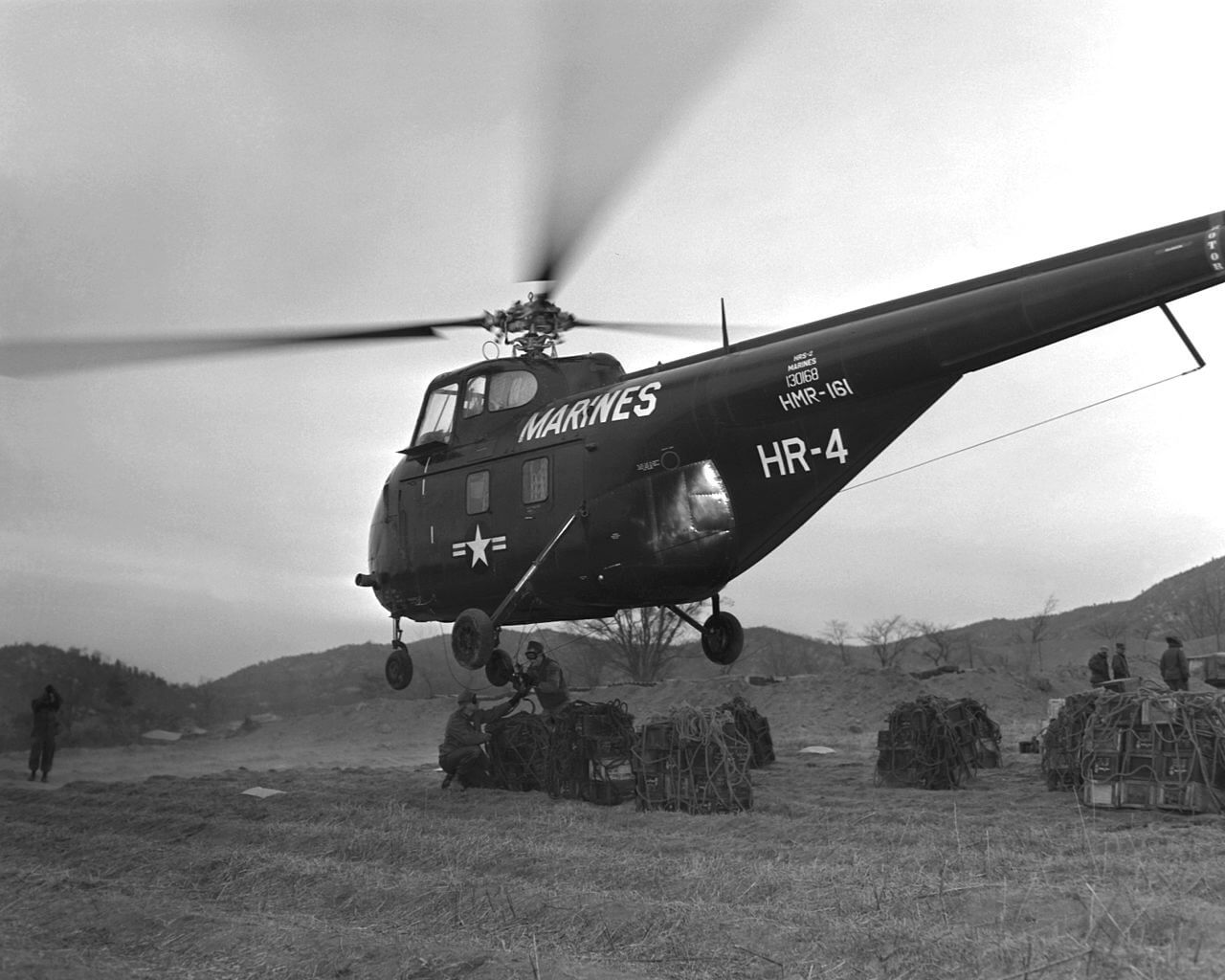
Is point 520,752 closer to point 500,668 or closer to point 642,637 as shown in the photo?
point 500,668

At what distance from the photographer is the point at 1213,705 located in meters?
10.5

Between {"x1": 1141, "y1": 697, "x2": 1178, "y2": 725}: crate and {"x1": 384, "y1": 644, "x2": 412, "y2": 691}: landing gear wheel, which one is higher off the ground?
{"x1": 384, "y1": 644, "x2": 412, "y2": 691}: landing gear wheel

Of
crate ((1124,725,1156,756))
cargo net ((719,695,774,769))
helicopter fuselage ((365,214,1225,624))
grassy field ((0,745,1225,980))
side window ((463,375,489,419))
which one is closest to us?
grassy field ((0,745,1225,980))

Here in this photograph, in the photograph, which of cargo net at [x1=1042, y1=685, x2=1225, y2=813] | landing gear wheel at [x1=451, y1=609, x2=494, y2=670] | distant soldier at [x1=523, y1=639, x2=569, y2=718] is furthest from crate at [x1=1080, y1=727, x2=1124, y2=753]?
landing gear wheel at [x1=451, y1=609, x2=494, y2=670]

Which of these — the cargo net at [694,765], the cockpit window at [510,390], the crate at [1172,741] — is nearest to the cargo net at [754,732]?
the cargo net at [694,765]

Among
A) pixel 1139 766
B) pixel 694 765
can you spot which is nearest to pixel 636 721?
pixel 694 765

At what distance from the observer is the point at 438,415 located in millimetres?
14992

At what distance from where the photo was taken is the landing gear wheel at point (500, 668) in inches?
578

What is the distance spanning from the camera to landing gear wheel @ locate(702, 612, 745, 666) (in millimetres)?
13953

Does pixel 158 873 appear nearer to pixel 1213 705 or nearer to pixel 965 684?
pixel 1213 705

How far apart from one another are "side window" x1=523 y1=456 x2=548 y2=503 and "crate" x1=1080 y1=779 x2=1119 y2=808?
6862 millimetres

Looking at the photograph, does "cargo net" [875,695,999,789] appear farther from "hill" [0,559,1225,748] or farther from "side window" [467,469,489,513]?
"side window" [467,469,489,513]

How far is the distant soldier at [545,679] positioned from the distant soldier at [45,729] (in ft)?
28.4

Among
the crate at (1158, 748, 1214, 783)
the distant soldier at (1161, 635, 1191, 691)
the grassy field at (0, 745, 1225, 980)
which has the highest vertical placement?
the distant soldier at (1161, 635, 1191, 691)
